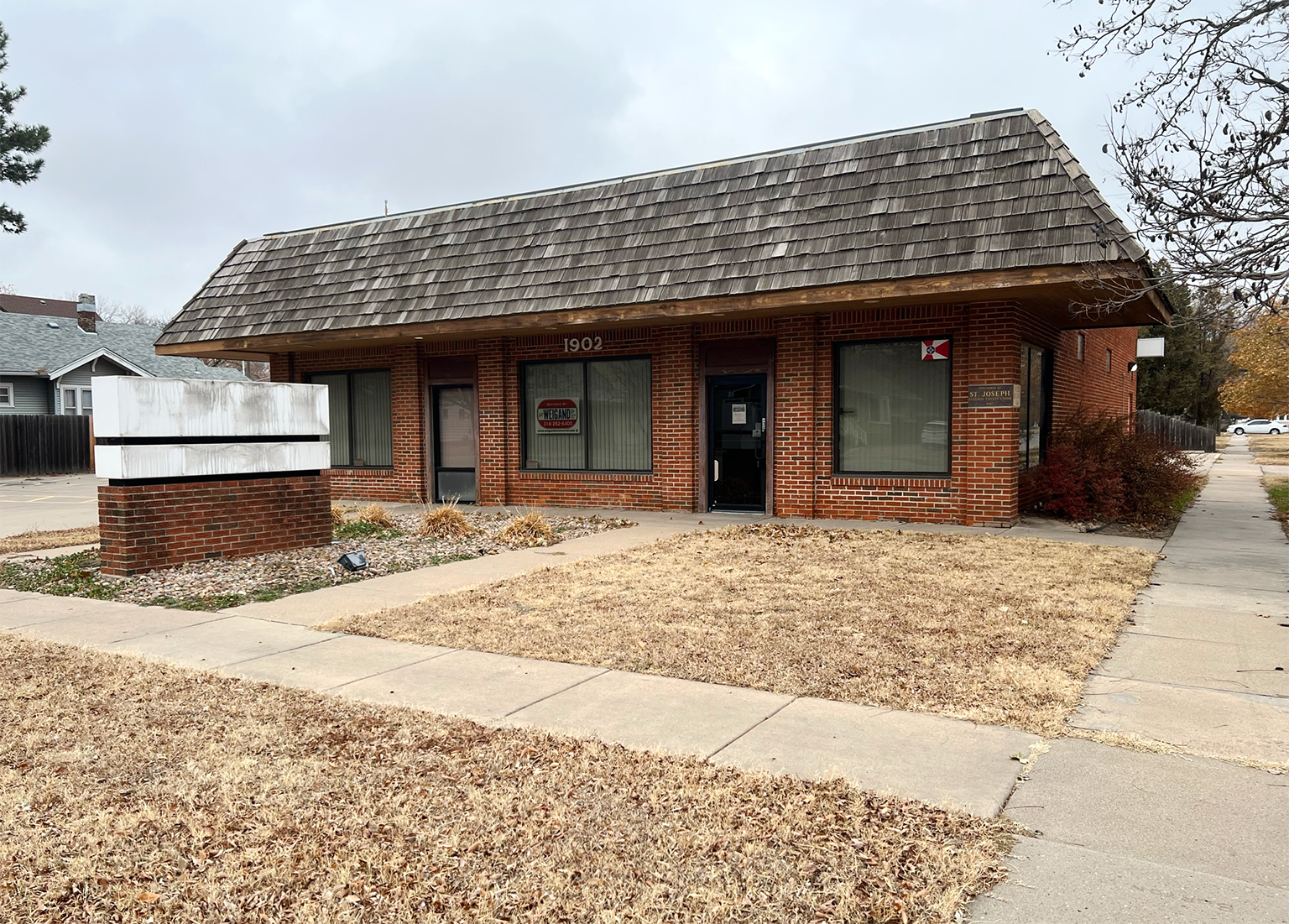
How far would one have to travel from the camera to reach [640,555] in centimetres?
1006

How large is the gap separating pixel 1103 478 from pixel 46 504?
19623 millimetres

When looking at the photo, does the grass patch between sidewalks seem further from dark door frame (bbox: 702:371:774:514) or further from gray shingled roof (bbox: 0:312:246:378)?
gray shingled roof (bbox: 0:312:246:378)

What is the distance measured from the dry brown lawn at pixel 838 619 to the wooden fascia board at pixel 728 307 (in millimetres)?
3127

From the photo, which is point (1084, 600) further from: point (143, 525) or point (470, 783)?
point (143, 525)

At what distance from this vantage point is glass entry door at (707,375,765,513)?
45.8 ft

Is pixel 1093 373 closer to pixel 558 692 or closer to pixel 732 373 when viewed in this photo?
pixel 732 373

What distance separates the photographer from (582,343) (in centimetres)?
1524

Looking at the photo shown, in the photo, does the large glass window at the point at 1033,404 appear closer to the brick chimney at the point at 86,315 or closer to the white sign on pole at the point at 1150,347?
the white sign on pole at the point at 1150,347

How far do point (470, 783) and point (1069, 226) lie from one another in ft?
32.4

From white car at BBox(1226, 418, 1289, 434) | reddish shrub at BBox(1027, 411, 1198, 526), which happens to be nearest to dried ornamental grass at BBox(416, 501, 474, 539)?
reddish shrub at BBox(1027, 411, 1198, 526)

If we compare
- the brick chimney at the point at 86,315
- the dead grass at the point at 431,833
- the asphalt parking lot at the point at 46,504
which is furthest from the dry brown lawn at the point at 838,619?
the brick chimney at the point at 86,315

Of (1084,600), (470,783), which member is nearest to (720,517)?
(1084,600)

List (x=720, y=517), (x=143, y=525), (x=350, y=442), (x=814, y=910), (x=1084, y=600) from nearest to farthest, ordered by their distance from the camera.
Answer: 1. (x=814, y=910)
2. (x=1084, y=600)
3. (x=143, y=525)
4. (x=720, y=517)
5. (x=350, y=442)

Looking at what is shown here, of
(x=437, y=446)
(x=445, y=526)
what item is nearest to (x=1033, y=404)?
(x=445, y=526)
